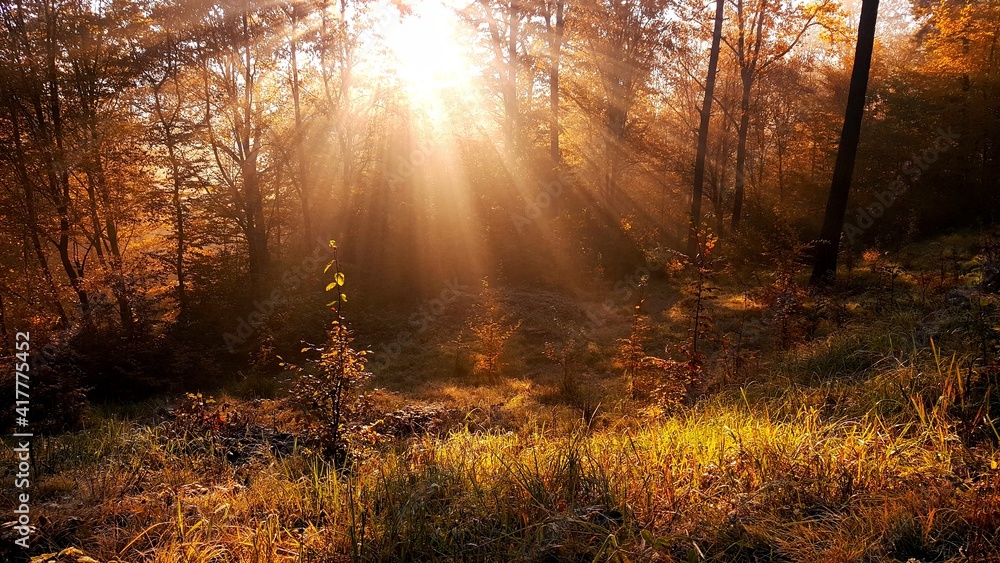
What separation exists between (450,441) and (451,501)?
1.72 m

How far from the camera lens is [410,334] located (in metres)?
12.6

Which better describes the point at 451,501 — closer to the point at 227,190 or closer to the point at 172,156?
the point at 172,156

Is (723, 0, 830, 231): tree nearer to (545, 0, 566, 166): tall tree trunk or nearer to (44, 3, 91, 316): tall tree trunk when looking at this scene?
(545, 0, 566, 166): tall tree trunk

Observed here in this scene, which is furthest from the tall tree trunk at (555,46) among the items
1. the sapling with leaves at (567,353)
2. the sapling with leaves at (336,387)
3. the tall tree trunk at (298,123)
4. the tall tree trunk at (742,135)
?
the sapling with leaves at (336,387)

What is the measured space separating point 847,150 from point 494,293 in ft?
30.3

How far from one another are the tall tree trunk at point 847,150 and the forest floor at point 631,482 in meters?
4.39

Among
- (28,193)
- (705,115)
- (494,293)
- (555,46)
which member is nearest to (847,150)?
(705,115)

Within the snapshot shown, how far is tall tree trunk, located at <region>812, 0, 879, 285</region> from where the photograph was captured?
9406 millimetres

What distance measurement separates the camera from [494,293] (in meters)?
14.0

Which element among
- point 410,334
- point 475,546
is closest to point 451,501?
point 475,546

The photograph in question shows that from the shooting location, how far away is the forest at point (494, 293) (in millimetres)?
2525

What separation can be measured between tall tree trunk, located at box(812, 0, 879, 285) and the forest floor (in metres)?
4.39

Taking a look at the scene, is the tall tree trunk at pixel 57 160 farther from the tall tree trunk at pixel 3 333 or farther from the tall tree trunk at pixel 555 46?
the tall tree trunk at pixel 555 46

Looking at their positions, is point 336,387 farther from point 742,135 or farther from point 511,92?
point 742,135
